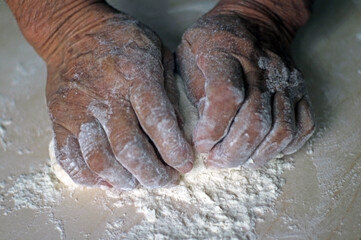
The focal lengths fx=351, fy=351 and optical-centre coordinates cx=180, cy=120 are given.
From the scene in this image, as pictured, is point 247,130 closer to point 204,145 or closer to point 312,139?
point 204,145

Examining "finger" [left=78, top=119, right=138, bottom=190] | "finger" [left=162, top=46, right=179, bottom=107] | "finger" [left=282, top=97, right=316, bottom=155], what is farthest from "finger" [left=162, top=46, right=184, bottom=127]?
"finger" [left=282, top=97, right=316, bottom=155]

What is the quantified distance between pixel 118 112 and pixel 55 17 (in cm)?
54

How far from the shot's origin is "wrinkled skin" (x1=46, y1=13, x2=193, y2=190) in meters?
0.98

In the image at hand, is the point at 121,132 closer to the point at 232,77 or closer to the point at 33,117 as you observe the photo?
the point at 232,77

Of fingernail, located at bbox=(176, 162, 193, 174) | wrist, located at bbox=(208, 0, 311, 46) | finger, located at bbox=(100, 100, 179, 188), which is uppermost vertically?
wrist, located at bbox=(208, 0, 311, 46)

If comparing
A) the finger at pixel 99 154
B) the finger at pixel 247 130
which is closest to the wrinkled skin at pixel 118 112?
the finger at pixel 99 154

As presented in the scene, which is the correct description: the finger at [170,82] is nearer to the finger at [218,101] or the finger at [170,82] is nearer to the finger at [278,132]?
the finger at [218,101]

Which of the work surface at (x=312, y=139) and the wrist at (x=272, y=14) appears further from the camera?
the wrist at (x=272, y=14)

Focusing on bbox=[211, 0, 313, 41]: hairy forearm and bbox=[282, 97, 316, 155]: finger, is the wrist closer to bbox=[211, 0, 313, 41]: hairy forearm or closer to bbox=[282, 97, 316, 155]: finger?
bbox=[211, 0, 313, 41]: hairy forearm

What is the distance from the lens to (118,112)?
39.8 inches

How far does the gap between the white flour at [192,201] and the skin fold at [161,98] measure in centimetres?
7

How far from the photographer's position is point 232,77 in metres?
0.99

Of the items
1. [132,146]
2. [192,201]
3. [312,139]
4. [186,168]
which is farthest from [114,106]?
[312,139]

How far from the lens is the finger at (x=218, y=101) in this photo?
3.18 feet
